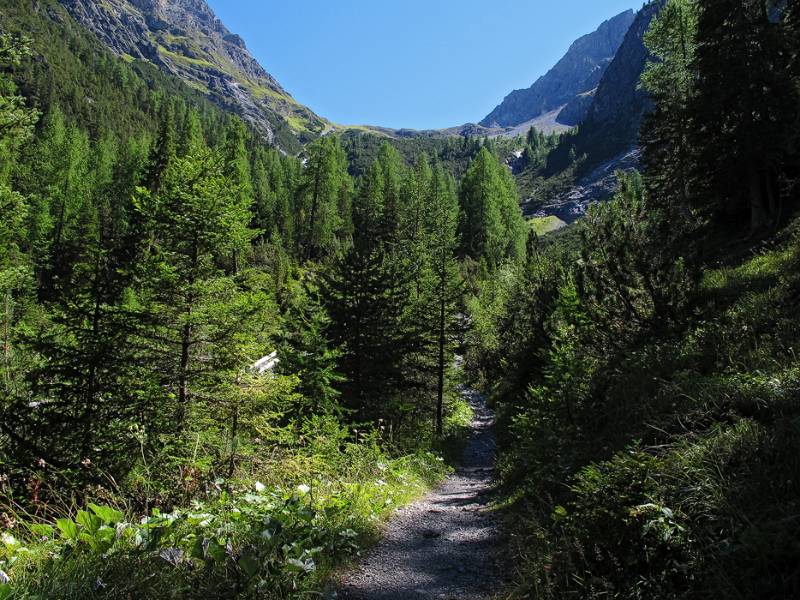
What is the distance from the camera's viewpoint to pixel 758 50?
15.4 metres

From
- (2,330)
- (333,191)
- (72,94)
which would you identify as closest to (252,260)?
(333,191)

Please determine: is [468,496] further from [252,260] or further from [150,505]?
[252,260]

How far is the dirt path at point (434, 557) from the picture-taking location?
4.68 metres

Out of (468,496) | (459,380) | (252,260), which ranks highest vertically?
(252,260)

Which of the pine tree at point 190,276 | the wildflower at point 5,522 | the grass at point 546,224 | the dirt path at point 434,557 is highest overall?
the grass at point 546,224

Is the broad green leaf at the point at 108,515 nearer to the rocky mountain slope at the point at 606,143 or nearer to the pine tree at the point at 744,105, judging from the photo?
the pine tree at the point at 744,105

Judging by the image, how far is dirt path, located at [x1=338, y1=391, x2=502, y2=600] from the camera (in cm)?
468

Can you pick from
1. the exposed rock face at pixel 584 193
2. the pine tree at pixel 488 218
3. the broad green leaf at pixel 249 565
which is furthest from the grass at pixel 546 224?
the broad green leaf at pixel 249 565

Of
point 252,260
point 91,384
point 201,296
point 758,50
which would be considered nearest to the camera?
point 91,384

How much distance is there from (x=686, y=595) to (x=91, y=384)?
29.3ft

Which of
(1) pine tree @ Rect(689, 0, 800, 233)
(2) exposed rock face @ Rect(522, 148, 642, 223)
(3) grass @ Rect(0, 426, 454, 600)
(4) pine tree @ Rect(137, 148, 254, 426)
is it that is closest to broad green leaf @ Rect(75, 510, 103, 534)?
(3) grass @ Rect(0, 426, 454, 600)

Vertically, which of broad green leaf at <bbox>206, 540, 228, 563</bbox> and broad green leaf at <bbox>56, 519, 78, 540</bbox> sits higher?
broad green leaf at <bbox>56, 519, 78, 540</bbox>

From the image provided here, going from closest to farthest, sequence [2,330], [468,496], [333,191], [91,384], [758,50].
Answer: [91,384], [468,496], [758,50], [2,330], [333,191]

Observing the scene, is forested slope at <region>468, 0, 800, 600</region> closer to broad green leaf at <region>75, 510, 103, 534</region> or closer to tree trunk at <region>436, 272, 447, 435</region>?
tree trunk at <region>436, 272, 447, 435</region>
